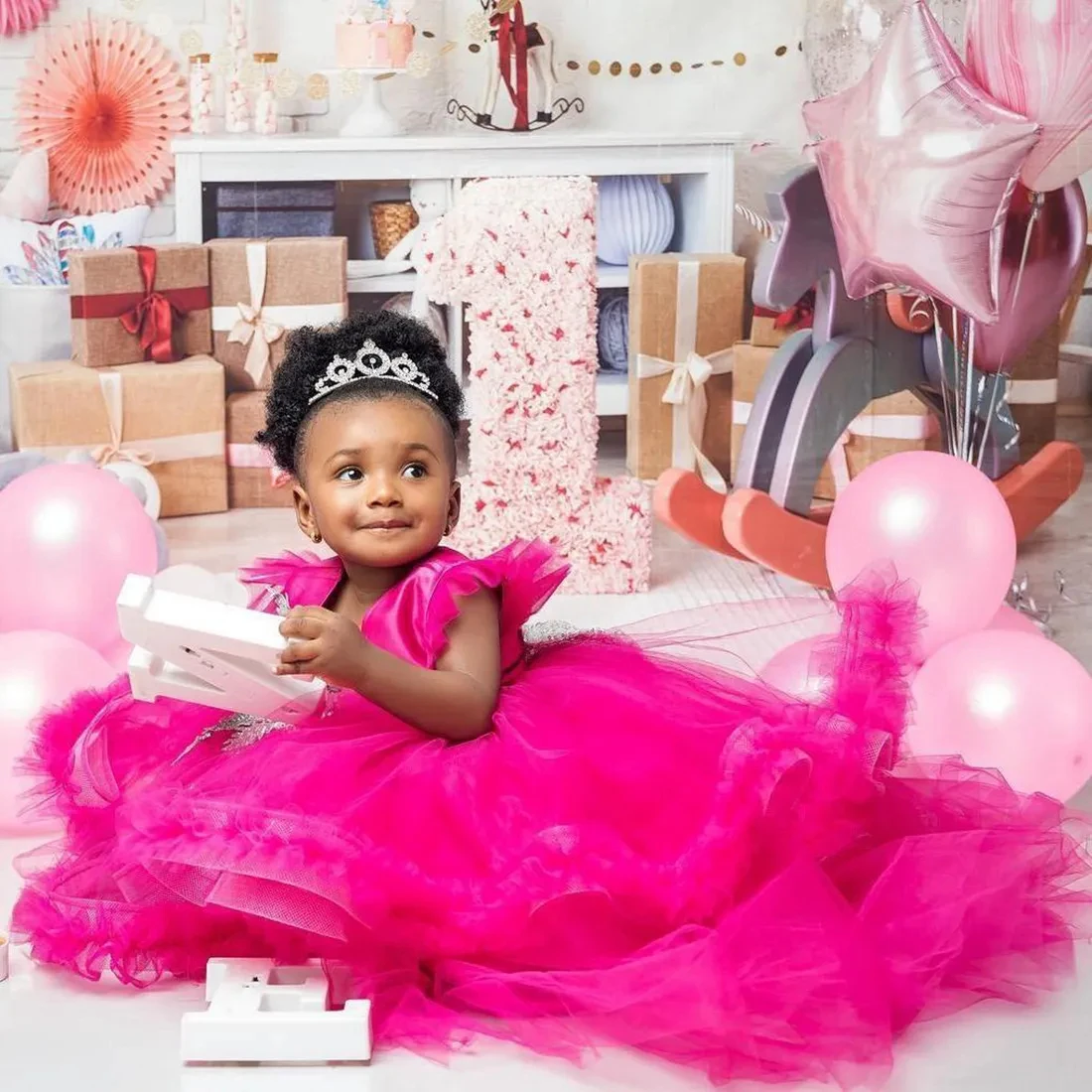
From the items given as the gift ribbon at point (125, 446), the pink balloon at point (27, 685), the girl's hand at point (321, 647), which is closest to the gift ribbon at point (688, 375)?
the gift ribbon at point (125, 446)

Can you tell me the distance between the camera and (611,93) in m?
2.84

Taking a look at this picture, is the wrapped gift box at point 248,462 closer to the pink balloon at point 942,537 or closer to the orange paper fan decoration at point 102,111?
the orange paper fan decoration at point 102,111

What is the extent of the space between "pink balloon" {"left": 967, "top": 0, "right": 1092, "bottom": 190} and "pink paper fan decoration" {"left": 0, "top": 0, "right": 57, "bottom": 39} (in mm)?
1545

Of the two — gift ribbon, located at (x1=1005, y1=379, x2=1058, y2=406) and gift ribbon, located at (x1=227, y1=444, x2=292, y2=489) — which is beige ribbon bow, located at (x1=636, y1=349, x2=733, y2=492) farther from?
gift ribbon, located at (x1=227, y1=444, x2=292, y2=489)

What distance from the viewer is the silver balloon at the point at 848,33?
8.48 feet

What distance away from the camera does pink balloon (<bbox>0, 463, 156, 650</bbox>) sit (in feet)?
7.18

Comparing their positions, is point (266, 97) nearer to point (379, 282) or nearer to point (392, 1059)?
point (379, 282)

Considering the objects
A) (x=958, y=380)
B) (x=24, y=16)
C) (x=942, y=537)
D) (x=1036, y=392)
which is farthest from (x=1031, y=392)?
(x=24, y=16)

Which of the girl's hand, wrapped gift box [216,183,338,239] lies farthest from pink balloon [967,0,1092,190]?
the girl's hand

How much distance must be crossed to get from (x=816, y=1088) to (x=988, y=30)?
1784 millimetres

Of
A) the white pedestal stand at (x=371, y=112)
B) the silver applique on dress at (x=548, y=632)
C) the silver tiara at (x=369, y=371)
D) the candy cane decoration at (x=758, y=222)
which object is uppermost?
the white pedestal stand at (x=371, y=112)

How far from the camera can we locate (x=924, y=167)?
2.54m

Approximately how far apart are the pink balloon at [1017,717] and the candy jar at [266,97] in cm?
156

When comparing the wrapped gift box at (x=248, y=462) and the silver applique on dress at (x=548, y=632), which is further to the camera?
the wrapped gift box at (x=248, y=462)
